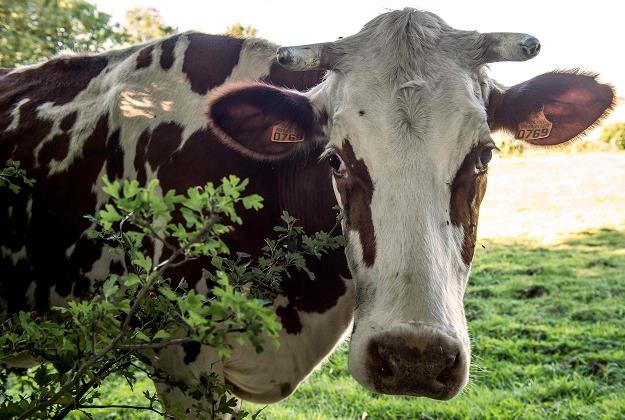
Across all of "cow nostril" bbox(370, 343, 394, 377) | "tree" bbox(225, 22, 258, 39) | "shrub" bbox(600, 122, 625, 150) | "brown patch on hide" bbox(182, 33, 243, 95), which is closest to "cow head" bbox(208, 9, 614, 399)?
"cow nostril" bbox(370, 343, 394, 377)

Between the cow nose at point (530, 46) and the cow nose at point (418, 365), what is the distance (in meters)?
→ 1.24

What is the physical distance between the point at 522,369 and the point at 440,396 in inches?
136

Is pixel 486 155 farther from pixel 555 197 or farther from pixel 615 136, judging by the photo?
pixel 615 136

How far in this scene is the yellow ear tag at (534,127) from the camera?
265 cm

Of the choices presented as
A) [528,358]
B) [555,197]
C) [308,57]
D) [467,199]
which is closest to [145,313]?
[467,199]

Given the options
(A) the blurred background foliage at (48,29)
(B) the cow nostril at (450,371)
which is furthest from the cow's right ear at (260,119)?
(A) the blurred background foliage at (48,29)

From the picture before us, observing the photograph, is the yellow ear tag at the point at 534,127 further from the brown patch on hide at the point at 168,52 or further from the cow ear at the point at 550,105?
the brown patch on hide at the point at 168,52

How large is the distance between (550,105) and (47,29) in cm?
621

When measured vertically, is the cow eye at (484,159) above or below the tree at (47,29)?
below

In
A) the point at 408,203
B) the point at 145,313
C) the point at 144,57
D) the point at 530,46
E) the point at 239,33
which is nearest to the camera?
the point at 145,313

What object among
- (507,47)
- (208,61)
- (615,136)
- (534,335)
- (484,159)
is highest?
(507,47)

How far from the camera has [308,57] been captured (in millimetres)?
2414

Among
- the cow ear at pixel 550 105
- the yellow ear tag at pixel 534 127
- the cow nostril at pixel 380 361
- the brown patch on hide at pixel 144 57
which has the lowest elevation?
the cow nostril at pixel 380 361

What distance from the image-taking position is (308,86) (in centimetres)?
292
